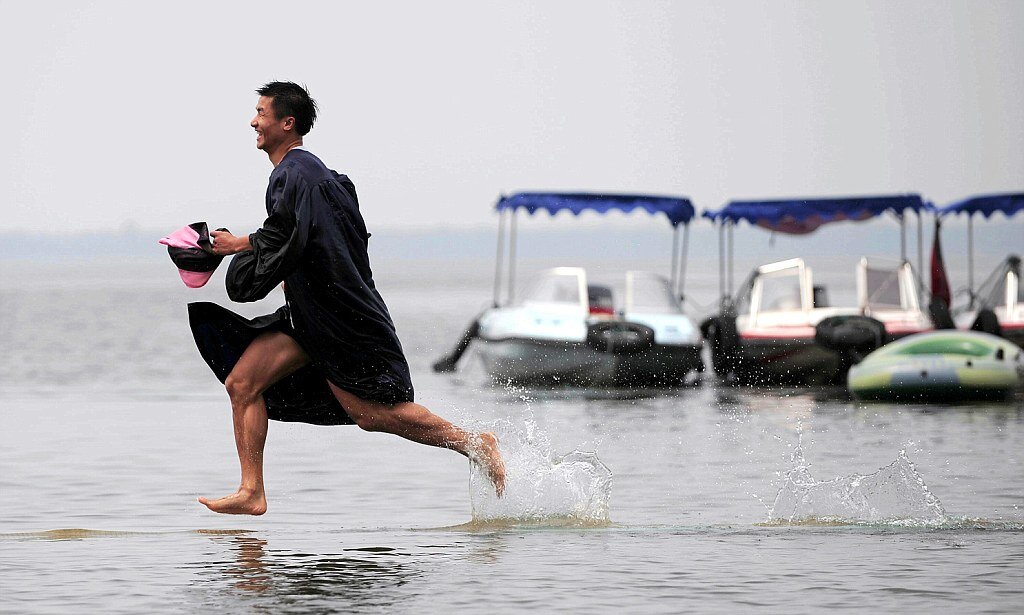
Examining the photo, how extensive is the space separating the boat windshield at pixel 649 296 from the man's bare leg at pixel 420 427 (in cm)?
1774

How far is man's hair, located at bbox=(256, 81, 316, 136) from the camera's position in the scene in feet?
29.6

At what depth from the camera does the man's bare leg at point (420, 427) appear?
9.00 meters

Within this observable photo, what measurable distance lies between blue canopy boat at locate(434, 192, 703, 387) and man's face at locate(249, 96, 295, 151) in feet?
54.4

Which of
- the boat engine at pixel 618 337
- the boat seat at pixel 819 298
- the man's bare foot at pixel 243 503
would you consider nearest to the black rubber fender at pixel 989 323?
the boat seat at pixel 819 298

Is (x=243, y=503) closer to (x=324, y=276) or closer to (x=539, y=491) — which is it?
(x=324, y=276)

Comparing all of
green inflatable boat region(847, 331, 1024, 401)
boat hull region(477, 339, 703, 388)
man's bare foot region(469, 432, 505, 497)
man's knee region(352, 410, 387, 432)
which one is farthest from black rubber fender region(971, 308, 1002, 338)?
man's knee region(352, 410, 387, 432)

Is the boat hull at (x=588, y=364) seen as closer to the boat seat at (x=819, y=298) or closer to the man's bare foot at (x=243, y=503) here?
the boat seat at (x=819, y=298)

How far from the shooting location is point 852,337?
25172 millimetres

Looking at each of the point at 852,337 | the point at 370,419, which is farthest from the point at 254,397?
the point at 852,337

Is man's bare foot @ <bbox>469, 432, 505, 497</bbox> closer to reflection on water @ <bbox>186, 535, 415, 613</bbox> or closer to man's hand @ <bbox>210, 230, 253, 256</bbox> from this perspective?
reflection on water @ <bbox>186, 535, 415, 613</bbox>

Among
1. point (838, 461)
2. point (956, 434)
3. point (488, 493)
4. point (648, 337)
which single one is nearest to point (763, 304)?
point (648, 337)

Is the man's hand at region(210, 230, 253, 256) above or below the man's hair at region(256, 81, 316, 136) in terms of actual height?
below

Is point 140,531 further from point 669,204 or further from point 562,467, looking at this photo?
point 669,204

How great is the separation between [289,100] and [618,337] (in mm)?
16694
